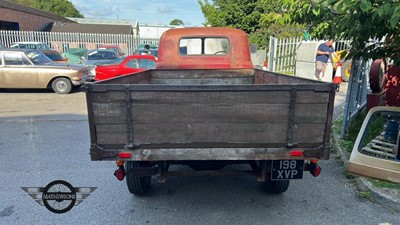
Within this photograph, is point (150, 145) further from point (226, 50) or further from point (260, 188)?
point (226, 50)

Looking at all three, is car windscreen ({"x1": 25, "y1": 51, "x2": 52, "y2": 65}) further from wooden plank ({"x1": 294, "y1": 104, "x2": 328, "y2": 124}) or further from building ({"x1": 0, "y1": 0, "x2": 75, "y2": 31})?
building ({"x1": 0, "y1": 0, "x2": 75, "y2": 31})

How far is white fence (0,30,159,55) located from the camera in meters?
23.4

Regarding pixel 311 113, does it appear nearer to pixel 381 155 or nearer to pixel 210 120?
pixel 210 120

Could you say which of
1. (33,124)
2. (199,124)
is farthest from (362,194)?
(33,124)

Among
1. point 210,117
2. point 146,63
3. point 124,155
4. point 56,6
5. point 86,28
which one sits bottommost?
point 124,155

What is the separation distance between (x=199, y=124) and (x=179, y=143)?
0.24m

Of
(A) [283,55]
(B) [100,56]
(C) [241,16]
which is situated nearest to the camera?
(A) [283,55]

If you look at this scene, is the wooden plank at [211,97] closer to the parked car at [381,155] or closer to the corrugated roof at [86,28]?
the parked car at [381,155]

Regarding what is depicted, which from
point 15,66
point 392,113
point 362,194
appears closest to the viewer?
point 362,194

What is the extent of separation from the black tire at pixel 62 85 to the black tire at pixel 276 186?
9415 millimetres

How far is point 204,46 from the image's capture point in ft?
17.0

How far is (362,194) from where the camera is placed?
3520mm

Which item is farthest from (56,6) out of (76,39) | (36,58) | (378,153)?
(378,153)

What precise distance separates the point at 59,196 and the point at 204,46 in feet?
11.0
